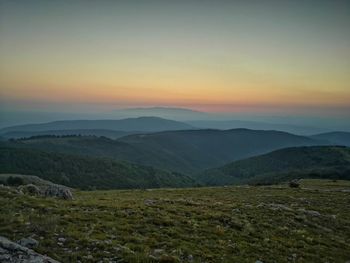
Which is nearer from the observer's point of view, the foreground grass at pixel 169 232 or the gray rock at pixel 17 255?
the gray rock at pixel 17 255

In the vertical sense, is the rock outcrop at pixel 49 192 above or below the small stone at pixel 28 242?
below

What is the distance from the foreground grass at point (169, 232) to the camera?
1452 cm

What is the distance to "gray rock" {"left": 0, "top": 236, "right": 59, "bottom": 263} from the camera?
1150cm

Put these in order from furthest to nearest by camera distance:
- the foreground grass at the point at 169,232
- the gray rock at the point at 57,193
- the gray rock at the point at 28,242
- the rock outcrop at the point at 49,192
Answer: the gray rock at the point at 57,193
the rock outcrop at the point at 49,192
the foreground grass at the point at 169,232
the gray rock at the point at 28,242

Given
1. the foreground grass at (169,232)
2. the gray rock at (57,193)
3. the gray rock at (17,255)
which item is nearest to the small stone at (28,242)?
the foreground grass at (169,232)

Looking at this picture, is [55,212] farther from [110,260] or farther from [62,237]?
[110,260]

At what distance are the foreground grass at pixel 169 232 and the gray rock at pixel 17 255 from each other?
121 cm

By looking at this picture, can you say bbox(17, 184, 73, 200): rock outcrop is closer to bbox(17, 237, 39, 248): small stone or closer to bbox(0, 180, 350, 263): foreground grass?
bbox(0, 180, 350, 263): foreground grass

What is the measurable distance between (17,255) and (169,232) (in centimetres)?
829

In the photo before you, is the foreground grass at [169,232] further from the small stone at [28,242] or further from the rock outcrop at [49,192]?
the rock outcrop at [49,192]

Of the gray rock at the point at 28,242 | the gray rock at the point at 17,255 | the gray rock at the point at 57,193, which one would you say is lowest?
the gray rock at the point at 57,193

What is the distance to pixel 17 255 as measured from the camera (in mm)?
11797

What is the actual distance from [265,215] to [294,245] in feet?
21.6

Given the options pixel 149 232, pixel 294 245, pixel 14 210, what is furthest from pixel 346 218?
pixel 14 210
